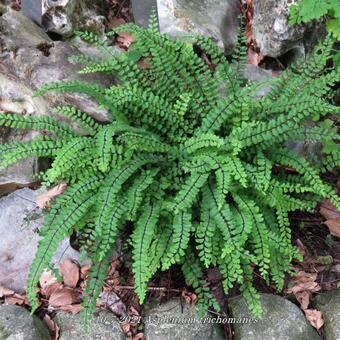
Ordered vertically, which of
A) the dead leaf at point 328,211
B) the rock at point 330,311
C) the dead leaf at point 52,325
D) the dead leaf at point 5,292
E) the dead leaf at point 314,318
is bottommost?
the dead leaf at point 5,292

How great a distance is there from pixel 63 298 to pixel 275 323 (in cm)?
176

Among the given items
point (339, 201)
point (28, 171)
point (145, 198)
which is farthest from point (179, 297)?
point (28, 171)

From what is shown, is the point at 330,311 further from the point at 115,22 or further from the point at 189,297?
the point at 115,22

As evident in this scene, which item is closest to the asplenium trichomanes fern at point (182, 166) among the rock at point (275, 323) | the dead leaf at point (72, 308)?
the rock at point (275, 323)

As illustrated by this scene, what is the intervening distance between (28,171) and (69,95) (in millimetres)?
822

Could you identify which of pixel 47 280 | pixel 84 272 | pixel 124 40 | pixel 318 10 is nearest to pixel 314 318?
pixel 84 272

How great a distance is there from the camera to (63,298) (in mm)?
3854

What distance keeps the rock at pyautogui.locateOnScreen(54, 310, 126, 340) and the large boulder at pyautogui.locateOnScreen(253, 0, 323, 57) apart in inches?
124

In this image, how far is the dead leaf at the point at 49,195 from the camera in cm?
400

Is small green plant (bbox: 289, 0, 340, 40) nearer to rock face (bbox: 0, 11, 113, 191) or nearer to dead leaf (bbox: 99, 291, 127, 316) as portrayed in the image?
rock face (bbox: 0, 11, 113, 191)

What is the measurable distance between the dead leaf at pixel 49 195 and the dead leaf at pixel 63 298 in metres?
0.74

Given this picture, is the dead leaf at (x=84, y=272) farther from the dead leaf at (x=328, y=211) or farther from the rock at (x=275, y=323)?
the dead leaf at (x=328, y=211)

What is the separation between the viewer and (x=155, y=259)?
348cm

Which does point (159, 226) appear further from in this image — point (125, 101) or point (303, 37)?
point (303, 37)
